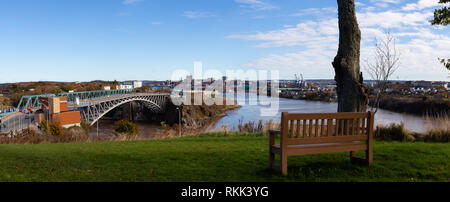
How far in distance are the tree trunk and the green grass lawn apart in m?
1.00

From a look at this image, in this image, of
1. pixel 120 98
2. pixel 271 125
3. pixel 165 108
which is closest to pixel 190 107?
pixel 165 108

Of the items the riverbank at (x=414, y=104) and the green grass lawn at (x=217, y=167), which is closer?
the green grass lawn at (x=217, y=167)

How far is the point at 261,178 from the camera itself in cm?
370

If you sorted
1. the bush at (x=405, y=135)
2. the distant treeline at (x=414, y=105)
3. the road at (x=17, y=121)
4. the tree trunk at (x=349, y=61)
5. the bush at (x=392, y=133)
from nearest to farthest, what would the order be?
the tree trunk at (x=349, y=61)
the bush at (x=405, y=135)
the bush at (x=392, y=133)
the distant treeline at (x=414, y=105)
the road at (x=17, y=121)

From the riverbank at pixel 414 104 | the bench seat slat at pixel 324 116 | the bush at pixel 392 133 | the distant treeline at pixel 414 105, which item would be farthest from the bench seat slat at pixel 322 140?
the distant treeline at pixel 414 105

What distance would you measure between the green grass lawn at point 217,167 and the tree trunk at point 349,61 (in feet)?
3.28

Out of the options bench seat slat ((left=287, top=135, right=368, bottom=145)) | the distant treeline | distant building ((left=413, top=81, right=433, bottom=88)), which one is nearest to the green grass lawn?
bench seat slat ((left=287, top=135, right=368, bottom=145))

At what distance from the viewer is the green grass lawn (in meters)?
3.79

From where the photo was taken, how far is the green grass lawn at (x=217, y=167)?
3.79 m

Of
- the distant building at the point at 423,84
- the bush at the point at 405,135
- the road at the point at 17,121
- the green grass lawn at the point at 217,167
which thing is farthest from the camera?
the distant building at the point at 423,84

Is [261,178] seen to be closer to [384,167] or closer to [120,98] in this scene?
[384,167]

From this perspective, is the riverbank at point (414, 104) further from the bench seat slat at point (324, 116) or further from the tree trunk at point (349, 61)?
the bench seat slat at point (324, 116)

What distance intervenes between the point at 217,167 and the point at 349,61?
3140 millimetres
